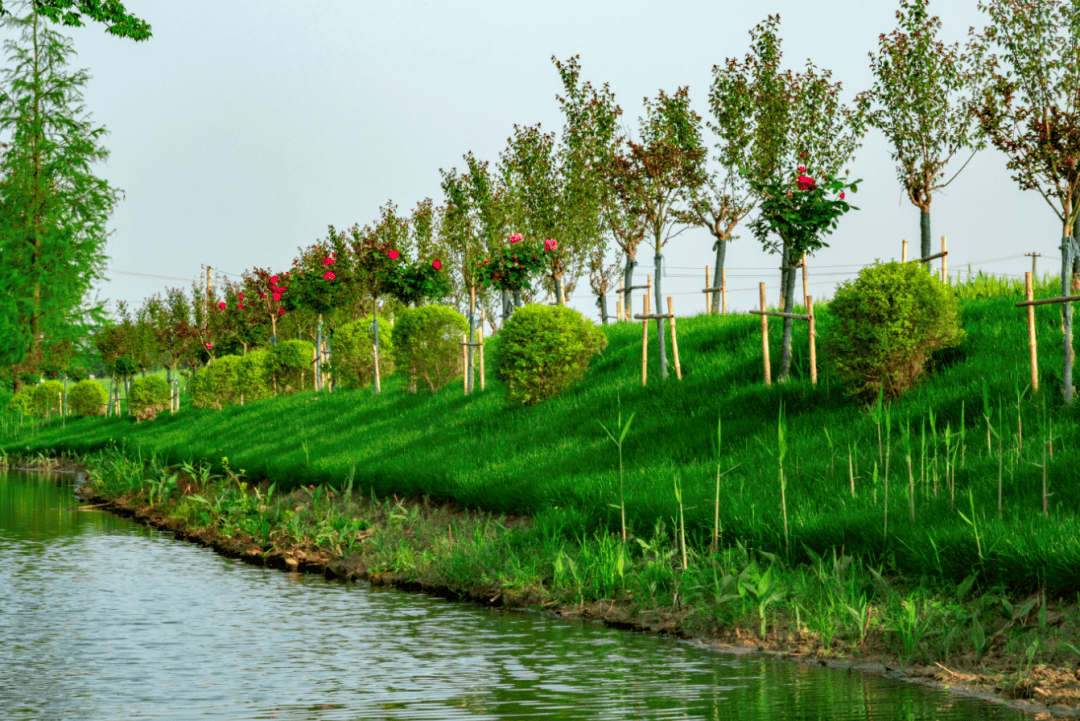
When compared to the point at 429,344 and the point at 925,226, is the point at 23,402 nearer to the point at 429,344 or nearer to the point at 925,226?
the point at 429,344

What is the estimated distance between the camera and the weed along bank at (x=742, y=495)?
8852mm

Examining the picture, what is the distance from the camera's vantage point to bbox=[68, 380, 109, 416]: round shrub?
5391cm

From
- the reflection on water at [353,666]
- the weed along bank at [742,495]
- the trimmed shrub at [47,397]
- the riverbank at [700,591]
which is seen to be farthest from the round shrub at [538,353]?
the trimmed shrub at [47,397]

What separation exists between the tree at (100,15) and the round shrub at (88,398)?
134 ft

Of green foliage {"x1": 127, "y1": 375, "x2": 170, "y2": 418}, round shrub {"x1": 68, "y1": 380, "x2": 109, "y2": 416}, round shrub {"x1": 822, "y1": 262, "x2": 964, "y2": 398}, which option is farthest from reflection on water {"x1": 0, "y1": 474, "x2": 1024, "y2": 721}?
round shrub {"x1": 68, "y1": 380, "x2": 109, "y2": 416}

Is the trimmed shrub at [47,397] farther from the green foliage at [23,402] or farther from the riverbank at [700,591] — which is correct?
the riverbank at [700,591]

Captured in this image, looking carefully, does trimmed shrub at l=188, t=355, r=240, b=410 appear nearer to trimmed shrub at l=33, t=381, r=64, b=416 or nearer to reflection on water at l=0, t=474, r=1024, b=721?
trimmed shrub at l=33, t=381, r=64, b=416

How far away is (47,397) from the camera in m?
57.4

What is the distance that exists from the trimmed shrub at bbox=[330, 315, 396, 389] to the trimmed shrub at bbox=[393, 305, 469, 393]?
5.82 m

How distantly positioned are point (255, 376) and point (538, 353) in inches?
872

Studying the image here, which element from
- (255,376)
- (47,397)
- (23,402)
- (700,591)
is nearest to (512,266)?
(255,376)

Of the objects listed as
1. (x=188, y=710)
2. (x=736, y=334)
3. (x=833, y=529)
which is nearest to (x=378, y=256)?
(x=736, y=334)

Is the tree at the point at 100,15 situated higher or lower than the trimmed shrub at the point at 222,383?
higher

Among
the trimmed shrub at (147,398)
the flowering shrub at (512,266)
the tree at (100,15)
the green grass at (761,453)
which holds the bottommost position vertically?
the green grass at (761,453)
